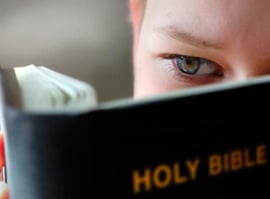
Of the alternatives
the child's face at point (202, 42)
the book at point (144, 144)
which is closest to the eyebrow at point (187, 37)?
the child's face at point (202, 42)

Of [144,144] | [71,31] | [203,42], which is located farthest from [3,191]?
[71,31]

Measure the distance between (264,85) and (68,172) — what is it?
0.37ft

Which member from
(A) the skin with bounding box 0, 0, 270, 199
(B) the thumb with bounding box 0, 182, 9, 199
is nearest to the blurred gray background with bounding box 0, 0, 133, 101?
(A) the skin with bounding box 0, 0, 270, 199

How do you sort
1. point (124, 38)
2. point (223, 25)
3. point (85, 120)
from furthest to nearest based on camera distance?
point (124, 38) → point (223, 25) → point (85, 120)

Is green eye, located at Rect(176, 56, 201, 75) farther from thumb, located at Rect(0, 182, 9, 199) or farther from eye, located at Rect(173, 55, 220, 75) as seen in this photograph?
thumb, located at Rect(0, 182, 9, 199)

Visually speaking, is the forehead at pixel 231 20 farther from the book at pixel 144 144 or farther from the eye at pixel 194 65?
the book at pixel 144 144

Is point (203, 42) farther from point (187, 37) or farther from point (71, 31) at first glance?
point (71, 31)

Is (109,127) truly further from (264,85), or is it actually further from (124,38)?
(124,38)

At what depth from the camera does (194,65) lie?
57 cm

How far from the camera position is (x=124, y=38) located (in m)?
0.78

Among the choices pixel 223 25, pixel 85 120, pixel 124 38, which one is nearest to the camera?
pixel 85 120

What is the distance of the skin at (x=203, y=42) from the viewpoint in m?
0.50

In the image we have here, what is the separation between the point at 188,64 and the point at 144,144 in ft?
1.01

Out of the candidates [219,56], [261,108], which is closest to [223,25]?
[219,56]
